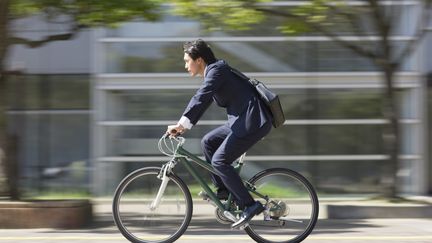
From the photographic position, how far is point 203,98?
606cm

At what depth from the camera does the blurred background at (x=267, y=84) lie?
12930mm

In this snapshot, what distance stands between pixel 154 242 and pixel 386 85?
467 cm

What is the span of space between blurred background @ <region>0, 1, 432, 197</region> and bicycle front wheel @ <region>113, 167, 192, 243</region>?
6.34 m

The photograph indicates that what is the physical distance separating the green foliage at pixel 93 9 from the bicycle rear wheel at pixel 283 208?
2891 mm

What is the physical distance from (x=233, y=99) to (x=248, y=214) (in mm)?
1006

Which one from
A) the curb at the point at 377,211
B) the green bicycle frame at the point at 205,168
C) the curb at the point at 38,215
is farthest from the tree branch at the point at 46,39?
the curb at the point at 377,211

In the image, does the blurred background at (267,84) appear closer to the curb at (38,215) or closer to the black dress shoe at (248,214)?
the curb at (38,215)

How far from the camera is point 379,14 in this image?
9.50 m

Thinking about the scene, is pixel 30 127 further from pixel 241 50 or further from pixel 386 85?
pixel 386 85

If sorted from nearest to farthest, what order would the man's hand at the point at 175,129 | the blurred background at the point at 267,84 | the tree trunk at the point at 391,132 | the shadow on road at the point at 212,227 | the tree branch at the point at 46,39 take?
1. the man's hand at the point at 175,129
2. the shadow on road at the point at 212,227
3. the tree branch at the point at 46,39
4. the tree trunk at the point at 391,132
5. the blurred background at the point at 267,84

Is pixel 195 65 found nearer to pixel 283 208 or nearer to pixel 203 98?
pixel 203 98

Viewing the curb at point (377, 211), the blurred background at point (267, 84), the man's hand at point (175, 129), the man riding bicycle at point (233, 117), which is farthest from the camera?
the blurred background at point (267, 84)

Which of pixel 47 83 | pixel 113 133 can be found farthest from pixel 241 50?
pixel 47 83

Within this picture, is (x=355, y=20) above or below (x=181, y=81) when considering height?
above
